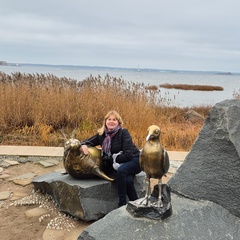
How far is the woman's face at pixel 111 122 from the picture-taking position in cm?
397

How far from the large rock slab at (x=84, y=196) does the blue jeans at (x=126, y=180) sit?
13cm

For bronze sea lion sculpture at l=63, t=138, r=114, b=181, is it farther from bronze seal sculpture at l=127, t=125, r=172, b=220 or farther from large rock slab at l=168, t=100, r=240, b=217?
bronze seal sculpture at l=127, t=125, r=172, b=220

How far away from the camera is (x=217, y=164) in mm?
3182

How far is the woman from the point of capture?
150 inches

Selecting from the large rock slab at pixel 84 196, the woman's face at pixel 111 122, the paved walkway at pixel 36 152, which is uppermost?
the woman's face at pixel 111 122

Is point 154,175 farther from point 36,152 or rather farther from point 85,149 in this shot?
point 36,152

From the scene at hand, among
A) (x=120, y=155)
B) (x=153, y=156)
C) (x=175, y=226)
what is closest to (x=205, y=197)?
(x=175, y=226)

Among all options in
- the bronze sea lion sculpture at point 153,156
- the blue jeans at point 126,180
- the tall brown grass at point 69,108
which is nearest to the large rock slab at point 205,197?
the bronze sea lion sculpture at point 153,156

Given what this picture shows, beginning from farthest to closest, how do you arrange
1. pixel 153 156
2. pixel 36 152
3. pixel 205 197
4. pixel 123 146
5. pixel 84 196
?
pixel 36 152, pixel 123 146, pixel 84 196, pixel 205 197, pixel 153 156

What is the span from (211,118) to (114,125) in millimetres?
1070

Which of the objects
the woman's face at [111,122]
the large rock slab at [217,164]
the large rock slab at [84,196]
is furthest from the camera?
the woman's face at [111,122]

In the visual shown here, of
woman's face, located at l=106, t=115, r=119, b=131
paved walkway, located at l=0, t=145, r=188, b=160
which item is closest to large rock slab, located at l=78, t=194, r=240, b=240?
woman's face, located at l=106, t=115, r=119, b=131

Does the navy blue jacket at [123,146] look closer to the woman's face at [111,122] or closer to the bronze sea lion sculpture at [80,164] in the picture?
the woman's face at [111,122]

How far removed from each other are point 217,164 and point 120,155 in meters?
1.12
